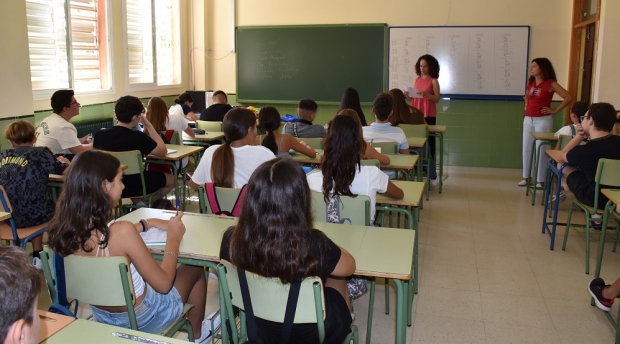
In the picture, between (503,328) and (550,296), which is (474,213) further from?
(503,328)

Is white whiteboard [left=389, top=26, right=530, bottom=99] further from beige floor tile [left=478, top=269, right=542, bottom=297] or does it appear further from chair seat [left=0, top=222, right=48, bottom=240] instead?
chair seat [left=0, top=222, right=48, bottom=240]

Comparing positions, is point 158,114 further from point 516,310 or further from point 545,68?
point 545,68

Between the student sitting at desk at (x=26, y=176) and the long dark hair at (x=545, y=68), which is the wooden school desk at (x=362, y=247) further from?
the long dark hair at (x=545, y=68)

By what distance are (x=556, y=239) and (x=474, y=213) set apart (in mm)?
953

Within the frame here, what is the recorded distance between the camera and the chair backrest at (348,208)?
2.94 meters

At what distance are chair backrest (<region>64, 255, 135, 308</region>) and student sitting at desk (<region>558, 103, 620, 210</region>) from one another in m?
3.27

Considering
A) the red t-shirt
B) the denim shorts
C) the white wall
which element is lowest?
the denim shorts

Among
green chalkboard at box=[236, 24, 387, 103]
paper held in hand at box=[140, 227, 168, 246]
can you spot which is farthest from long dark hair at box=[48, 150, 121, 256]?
green chalkboard at box=[236, 24, 387, 103]

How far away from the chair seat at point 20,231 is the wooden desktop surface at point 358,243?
101 cm

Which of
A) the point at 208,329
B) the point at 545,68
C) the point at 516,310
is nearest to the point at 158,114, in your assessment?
the point at 208,329

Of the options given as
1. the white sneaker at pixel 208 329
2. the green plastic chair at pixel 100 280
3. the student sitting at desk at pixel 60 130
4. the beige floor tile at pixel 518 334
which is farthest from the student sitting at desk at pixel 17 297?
the student sitting at desk at pixel 60 130

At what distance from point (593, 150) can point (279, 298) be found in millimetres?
3091

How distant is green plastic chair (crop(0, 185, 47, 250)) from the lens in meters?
3.20

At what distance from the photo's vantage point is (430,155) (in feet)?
21.2
